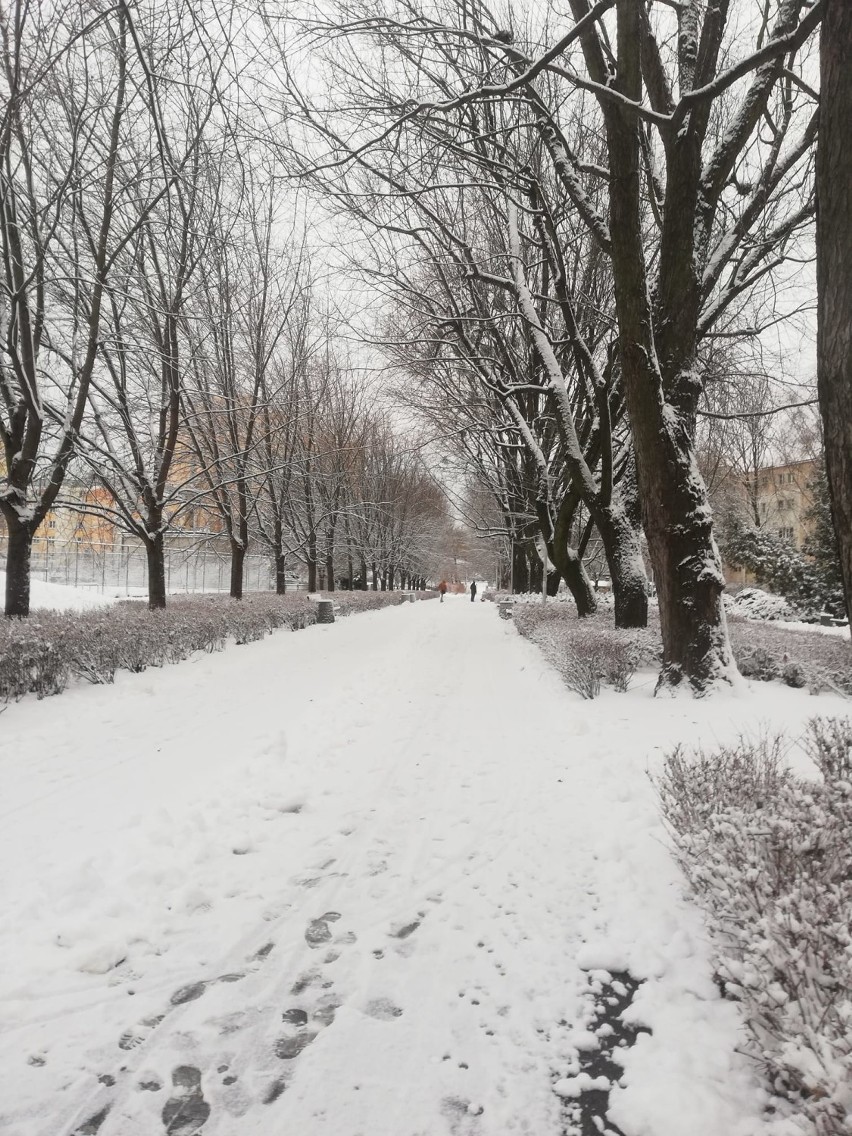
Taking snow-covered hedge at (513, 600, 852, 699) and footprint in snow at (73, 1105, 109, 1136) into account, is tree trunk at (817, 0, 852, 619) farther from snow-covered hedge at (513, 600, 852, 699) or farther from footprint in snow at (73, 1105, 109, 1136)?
snow-covered hedge at (513, 600, 852, 699)

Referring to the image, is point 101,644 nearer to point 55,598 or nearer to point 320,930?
point 320,930

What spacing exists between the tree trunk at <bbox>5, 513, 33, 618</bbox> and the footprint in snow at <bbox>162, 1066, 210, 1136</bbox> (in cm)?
1043

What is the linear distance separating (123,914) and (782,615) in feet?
70.9

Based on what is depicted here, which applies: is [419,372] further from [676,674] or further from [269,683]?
[676,674]

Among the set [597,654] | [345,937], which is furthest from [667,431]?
[345,937]

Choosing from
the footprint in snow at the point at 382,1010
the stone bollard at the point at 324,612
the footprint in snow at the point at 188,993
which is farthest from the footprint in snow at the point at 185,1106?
the stone bollard at the point at 324,612

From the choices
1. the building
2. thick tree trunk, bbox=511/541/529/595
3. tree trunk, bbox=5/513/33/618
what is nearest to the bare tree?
tree trunk, bbox=5/513/33/618

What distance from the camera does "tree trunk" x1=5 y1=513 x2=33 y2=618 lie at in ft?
32.9

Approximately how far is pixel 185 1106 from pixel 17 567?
10.9 metres

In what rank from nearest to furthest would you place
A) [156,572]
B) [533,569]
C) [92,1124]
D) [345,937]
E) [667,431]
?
[92,1124] → [345,937] → [667,431] → [156,572] → [533,569]

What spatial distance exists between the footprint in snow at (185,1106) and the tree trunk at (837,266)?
2947 mm

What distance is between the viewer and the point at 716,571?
668 cm

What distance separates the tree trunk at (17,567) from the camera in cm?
1002

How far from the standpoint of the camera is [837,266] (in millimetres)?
2418
